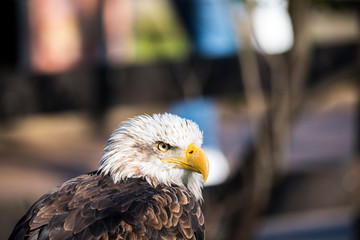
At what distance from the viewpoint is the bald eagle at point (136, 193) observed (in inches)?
106

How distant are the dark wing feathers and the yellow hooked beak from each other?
122 millimetres

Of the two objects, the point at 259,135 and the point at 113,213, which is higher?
the point at 259,135

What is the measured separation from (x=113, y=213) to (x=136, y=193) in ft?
0.73

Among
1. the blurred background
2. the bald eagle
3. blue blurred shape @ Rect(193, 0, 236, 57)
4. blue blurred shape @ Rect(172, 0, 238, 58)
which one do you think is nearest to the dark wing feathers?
the bald eagle

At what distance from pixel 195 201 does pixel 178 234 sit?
0.85 feet

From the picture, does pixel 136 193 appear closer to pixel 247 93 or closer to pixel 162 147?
pixel 162 147

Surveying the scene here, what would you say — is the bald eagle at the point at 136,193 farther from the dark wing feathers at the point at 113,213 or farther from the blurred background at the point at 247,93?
the blurred background at the point at 247,93

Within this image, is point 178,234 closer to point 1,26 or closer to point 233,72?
point 233,72

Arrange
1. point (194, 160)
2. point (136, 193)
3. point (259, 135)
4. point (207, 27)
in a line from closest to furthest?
1. point (136, 193)
2. point (194, 160)
3. point (259, 135)
4. point (207, 27)

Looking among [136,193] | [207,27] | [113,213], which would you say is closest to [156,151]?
[136,193]

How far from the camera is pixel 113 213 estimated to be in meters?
2.72

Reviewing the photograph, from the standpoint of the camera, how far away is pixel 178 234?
282 centimetres

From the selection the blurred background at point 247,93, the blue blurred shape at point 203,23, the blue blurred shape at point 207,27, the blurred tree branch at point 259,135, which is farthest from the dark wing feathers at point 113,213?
the blue blurred shape at point 207,27

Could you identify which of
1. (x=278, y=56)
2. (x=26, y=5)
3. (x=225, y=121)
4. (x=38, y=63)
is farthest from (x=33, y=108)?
(x=225, y=121)
